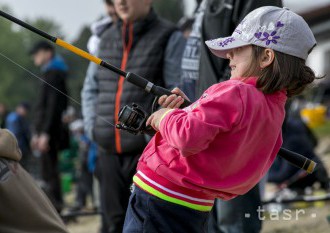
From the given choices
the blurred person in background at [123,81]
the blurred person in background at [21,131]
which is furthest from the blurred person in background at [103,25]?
the blurred person in background at [21,131]

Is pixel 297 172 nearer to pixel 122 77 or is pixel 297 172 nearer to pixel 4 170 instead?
pixel 122 77

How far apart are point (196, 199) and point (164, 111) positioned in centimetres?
36

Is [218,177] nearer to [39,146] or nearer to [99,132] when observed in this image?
[99,132]

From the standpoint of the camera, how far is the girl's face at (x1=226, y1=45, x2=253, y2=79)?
254 cm

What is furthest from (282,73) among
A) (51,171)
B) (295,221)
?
(51,171)

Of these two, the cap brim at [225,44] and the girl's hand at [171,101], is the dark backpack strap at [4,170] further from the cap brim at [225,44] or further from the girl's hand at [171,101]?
the cap brim at [225,44]

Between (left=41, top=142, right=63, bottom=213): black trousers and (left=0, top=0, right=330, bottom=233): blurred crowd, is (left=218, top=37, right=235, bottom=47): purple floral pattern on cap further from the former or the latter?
(left=41, top=142, right=63, bottom=213): black trousers

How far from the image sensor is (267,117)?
8.22 feet

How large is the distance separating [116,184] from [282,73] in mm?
1899

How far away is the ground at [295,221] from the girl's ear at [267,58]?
288 centimetres

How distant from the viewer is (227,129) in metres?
2.41

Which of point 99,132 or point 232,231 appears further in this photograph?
point 99,132

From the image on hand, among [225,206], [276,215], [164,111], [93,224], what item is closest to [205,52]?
[225,206]

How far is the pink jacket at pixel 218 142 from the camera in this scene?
238cm
